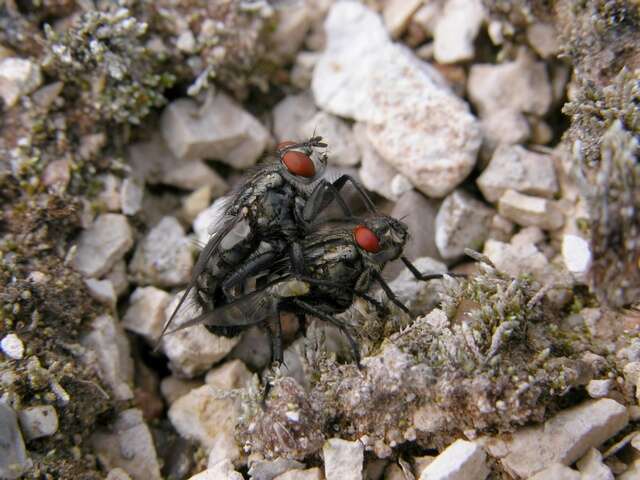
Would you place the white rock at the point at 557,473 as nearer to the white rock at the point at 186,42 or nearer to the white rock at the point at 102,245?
the white rock at the point at 102,245

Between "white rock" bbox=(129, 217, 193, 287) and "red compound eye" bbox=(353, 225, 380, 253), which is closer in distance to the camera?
"red compound eye" bbox=(353, 225, 380, 253)

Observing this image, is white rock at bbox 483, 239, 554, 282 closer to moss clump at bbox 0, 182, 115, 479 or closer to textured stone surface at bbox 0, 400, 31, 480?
moss clump at bbox 0, 182, 115, 479

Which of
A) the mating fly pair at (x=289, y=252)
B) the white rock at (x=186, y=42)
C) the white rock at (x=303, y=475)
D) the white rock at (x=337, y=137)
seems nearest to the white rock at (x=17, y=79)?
the white rock at (x=186, y=42)

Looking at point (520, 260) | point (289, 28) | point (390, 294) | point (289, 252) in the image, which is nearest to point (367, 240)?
point (390, 294)

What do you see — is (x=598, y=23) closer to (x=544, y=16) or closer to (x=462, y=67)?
(x=544, y=16)

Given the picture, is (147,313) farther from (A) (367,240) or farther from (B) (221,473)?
(A) (367,240)

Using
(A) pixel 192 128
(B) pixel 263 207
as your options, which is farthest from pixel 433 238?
(A) pixel 192 128

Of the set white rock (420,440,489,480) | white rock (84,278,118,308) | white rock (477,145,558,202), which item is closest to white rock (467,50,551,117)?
white rock (477,145,558,202)
